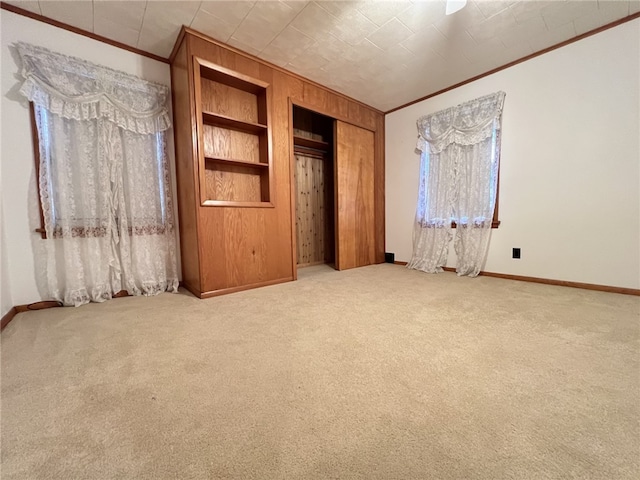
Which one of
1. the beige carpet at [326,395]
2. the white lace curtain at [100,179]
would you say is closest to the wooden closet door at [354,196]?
the beige carpet at [326,395]

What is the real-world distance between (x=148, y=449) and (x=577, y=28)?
12.0ft

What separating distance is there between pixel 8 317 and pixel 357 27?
3.17m

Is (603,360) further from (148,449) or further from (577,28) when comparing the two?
(577,28)

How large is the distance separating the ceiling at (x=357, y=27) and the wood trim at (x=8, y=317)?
2.07 metres

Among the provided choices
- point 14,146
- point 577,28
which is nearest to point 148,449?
point 14,146

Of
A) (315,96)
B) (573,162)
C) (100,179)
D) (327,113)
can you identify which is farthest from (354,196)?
(100,179)

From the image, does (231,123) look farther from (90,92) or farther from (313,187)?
(313,187)

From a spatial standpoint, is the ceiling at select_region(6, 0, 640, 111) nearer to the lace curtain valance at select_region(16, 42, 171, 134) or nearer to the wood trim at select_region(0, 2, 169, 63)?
the wood trim at select_region(0, 2, 169, 63)

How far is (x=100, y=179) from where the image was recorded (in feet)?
6.26

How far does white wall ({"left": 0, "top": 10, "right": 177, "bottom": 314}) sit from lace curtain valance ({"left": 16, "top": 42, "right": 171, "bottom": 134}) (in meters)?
0.11

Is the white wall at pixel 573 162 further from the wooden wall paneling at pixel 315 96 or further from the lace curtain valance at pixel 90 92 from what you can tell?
the lace curtain valance at pixel 90 92

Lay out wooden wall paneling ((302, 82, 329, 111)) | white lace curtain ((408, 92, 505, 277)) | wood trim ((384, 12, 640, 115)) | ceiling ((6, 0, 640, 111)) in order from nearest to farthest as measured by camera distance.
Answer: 1. ceiling ((6, 0, 640, 111))
2. wood trim ((384, 12, 640, 115))
3. white lace curtain ((408, 92, 505, 277))
4. wooden wall paneling ((302, 82, 329, 111))

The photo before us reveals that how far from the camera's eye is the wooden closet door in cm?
306

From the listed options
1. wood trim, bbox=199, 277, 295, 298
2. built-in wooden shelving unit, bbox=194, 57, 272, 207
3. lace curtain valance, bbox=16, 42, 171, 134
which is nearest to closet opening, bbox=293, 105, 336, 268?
built-in wooden shelving unit, bbox=194, 57, 272, 207
